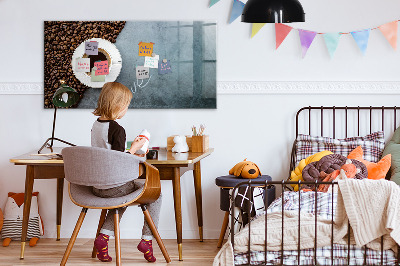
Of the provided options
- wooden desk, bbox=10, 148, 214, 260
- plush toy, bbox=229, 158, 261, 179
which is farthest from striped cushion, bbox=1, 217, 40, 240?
plush toy, bbox=229, 158, 261, 179

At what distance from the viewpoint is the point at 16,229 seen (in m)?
4.26

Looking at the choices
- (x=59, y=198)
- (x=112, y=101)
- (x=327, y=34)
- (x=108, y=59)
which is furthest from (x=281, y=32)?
(x=59, y=198)

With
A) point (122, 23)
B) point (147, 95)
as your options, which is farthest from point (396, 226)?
point (122, 23)

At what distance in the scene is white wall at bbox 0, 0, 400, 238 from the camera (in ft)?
14.2

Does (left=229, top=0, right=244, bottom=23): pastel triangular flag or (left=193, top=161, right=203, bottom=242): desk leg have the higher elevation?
(left=229, top=0, right=244, bottom=23): pastel triangular flag

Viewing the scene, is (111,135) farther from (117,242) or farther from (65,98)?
(65,98)

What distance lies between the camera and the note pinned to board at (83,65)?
173 inches

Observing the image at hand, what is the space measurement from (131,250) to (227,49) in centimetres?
156

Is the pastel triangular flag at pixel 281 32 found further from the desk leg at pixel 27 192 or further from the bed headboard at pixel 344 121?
the desk leg at pixel 27 192

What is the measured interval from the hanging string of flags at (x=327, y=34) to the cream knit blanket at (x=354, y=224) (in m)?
1.60

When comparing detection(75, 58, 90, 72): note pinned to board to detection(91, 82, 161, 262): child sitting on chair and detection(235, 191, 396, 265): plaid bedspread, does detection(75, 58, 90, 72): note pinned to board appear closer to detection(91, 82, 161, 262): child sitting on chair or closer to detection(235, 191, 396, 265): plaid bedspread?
detection(91, 82, 161, 262): child sitting on chair

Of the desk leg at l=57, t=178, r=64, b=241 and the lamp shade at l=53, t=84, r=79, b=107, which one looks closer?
the lamp shade at l=53, t=84, r=79, b=107

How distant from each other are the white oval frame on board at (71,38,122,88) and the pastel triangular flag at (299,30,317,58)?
1.30m

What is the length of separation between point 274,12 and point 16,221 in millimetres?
2390
